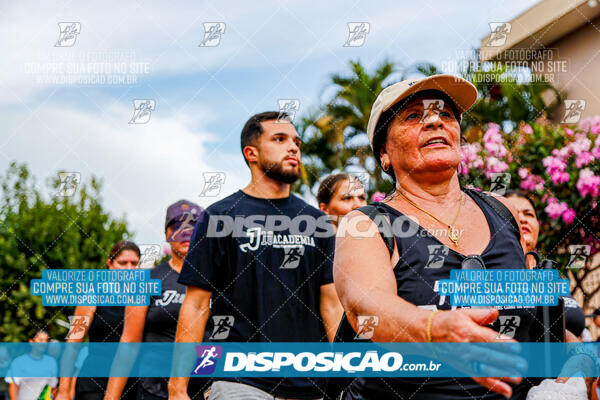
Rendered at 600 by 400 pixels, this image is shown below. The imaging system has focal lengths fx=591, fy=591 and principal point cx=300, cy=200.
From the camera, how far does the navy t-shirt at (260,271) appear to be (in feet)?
10.4

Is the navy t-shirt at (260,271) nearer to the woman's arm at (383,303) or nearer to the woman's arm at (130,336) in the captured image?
the woman's arm at (130,336)

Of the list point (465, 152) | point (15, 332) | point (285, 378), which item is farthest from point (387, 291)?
point (15, 332)

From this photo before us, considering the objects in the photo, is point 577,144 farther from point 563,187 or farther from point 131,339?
point 131,339

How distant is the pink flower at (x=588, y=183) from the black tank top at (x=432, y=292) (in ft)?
19.7

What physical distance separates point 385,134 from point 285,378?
1442mm

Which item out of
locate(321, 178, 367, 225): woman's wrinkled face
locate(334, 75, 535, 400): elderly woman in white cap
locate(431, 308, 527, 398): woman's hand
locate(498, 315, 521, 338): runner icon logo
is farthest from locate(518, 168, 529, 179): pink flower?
locate(431, 308, 527, 398): woman's hand

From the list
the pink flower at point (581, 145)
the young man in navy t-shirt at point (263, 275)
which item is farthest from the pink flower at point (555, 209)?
the young man in navy t-shirt at point (263, 275)

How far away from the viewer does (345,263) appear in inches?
73.2

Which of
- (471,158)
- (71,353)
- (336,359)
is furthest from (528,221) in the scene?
(71,353)

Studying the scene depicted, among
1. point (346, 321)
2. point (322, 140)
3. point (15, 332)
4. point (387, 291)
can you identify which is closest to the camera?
point (387, 291)

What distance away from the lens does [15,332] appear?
45.3 feet

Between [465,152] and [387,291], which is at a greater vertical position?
Answer: [465,152]

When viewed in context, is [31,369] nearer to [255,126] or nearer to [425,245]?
[255,126]

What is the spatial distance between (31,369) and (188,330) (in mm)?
6288
